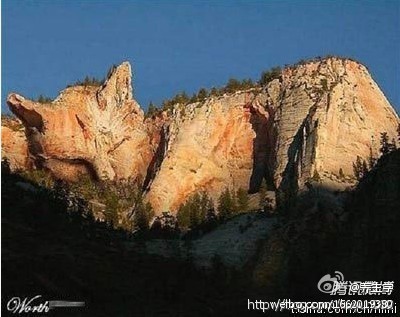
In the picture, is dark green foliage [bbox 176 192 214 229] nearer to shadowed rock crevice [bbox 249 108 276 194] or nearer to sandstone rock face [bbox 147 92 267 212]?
sandstone rock face [bbox 147 92 267 212]

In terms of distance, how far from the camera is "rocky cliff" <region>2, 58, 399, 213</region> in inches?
1784

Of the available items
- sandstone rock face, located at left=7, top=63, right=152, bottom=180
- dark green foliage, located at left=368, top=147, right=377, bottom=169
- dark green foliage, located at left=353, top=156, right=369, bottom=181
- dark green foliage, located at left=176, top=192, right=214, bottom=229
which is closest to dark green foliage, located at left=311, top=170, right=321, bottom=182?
dark green foliage, located at left=353, top=156, right=369, bottom=181

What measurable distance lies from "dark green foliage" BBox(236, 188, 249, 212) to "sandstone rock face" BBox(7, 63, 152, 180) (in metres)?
10.1

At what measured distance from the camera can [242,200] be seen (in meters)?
45.4

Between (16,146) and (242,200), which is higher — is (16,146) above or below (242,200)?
above

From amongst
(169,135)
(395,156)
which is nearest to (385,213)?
(395,156)

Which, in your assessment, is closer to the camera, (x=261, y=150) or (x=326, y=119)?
(x=326, y=119)

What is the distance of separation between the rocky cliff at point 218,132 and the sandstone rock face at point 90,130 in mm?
66

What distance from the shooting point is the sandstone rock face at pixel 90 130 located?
169 feet

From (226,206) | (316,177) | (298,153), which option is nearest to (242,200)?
(226,206)

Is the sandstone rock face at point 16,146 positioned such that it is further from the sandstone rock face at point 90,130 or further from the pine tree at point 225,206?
the pine tree at point 225,206

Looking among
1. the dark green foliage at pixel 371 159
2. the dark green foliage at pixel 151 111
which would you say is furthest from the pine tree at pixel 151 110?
the dark green foliage at pixel 371 159

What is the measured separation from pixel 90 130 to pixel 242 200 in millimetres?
13191

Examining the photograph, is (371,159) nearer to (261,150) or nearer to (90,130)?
(261,150)
